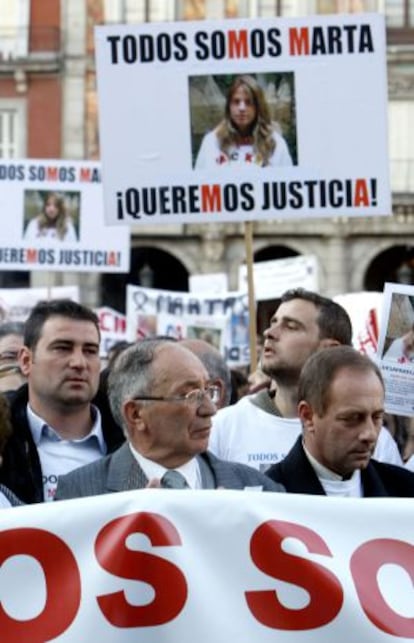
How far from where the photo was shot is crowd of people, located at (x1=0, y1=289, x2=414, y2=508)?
4.36 metres

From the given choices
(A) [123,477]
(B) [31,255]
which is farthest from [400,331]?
(B) [31,255]

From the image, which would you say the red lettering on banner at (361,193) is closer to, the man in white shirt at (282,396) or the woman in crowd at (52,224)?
the man in white shirt at (282,396)

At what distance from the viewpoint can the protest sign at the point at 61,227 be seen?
14281mm

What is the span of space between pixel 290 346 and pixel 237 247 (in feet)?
94.3

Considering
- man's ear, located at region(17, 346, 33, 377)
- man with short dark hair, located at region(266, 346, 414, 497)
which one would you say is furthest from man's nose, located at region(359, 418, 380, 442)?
man's ear, located at region(17, 346, 33, 377)

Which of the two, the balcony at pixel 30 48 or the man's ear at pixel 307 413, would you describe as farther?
the balcony at pixel 30 48

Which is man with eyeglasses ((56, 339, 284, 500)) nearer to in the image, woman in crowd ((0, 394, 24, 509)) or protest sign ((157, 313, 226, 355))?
woman in crowd ((0, 394, 24, 509))

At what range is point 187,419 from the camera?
4.34 metres

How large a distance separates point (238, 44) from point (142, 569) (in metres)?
4.40

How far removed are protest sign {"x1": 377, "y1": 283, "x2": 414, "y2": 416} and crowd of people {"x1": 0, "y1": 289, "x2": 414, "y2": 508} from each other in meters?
0.27

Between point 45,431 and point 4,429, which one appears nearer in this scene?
point 4,429

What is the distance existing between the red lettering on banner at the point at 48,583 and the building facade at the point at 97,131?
30.4 meters

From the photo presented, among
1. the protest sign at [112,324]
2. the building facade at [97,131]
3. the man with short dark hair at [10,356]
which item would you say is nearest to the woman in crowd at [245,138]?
the man with short dark hair at [10,356]

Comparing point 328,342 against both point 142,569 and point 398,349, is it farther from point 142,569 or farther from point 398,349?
point 142,569
